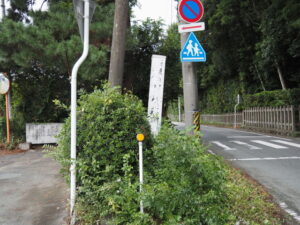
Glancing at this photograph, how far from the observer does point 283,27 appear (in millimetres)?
14961

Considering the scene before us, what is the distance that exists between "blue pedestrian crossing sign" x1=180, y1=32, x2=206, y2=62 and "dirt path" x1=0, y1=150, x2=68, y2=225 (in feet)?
11.0

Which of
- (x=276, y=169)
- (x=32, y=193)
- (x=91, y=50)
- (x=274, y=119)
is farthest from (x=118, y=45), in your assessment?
(x=274, y=119)

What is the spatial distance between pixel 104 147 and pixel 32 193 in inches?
97.2

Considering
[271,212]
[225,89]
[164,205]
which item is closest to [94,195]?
[164,205]

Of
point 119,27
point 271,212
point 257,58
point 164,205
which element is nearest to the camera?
point 164,205

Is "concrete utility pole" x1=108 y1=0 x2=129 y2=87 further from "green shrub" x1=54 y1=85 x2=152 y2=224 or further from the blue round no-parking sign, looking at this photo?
"green shrub" x1=54 y1=85 x2=152 y2=224

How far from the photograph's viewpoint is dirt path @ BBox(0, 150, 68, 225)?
367 cm

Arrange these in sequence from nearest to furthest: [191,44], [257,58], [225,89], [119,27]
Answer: [191,44]
[119,27]
[257,58]
[225,89]

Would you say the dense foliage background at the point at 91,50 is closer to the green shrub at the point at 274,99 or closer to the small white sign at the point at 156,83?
the small white sign at the point at 156,83

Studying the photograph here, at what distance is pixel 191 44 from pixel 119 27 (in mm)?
2293

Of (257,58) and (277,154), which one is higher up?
(257,58)

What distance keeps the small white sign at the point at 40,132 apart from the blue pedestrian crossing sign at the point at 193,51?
241 inches

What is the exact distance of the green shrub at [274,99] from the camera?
15539mm

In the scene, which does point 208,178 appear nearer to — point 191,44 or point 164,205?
point 164,205
